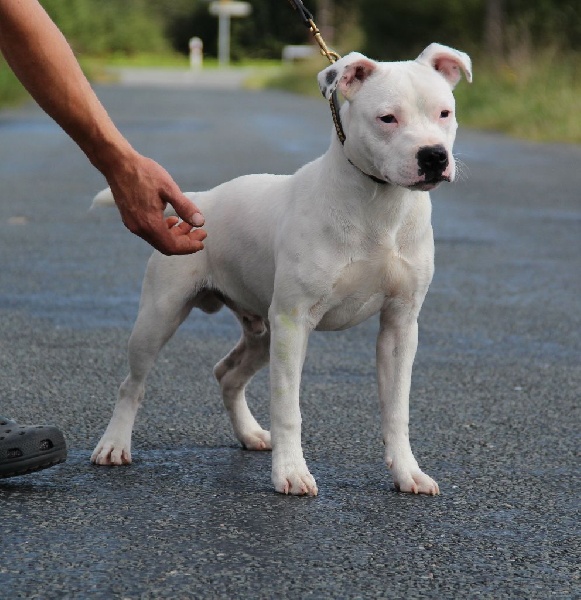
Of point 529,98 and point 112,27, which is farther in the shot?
point 112,27

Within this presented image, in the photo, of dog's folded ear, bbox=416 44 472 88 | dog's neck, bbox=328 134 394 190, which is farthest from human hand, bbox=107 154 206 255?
dog's folded ear, bbox=416 44 472 88

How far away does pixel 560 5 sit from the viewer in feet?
115

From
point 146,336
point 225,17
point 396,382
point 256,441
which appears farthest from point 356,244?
point 225,17

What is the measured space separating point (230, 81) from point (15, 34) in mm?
49531

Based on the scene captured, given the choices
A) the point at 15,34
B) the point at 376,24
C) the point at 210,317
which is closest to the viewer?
the point at 15,34

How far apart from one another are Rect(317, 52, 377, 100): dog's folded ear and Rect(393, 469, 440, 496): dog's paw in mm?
1081

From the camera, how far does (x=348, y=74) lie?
3.88 m

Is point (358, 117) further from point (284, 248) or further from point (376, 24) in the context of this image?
point (376, 24)

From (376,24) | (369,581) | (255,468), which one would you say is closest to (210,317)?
(255,468)

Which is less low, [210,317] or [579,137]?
[210,317]

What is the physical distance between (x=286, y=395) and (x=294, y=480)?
0.24m

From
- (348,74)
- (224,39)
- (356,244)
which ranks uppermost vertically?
(348,74)

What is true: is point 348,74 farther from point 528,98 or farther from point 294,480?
point 528,98

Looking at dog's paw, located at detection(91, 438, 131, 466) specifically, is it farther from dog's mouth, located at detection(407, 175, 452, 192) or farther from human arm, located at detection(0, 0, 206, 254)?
dog's mouth, located at detection(407, 175, 452, 192)
